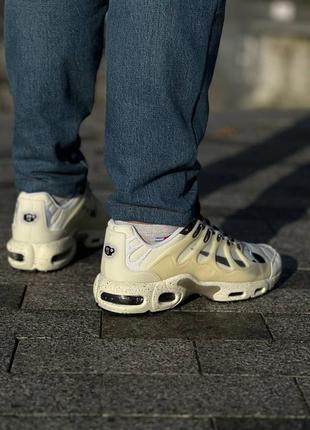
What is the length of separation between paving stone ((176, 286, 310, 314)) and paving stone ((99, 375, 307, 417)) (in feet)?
1.35

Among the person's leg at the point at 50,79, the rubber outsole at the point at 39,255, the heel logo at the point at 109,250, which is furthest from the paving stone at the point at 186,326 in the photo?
the person's leg at the point at 50,79

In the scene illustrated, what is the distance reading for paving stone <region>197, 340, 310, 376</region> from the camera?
167cm

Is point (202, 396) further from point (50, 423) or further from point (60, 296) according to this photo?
point (60, 296)

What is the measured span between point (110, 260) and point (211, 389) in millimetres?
487

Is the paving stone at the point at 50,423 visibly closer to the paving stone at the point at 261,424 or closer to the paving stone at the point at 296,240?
the paving stone at the point at 261,424

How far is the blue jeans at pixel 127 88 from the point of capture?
6.03 ft

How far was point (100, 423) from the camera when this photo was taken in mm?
1431

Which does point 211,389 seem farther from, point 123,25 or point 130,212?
point 123,25

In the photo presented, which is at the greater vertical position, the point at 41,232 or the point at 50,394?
the point at 50,394

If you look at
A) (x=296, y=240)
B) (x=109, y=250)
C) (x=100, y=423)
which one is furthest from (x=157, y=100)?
(x=296, y=240)

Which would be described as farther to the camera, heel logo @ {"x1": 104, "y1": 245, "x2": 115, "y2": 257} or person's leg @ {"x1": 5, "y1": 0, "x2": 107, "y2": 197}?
person's leg @ {"x1": 5, "y1": 0, "x2": 107, "y2": 197}

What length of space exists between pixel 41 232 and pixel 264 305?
59 centimetres

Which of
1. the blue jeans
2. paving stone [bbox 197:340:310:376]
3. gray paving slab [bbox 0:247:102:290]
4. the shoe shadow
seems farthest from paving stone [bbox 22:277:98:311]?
the shoe shadow

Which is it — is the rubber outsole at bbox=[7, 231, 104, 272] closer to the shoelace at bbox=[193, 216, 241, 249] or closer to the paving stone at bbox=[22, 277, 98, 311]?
the paving stone at bbox=[22, 277, 98, 311]
